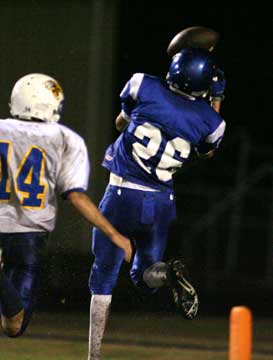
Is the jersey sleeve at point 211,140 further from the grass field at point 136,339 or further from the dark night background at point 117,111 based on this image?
the dark night background at point 117,111

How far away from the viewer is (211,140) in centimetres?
664

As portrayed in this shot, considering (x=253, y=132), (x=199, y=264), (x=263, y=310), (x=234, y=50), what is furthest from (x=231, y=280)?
(x=253, y=132)

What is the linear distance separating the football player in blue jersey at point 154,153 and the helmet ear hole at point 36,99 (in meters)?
0.81

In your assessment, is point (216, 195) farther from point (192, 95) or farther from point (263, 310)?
point (192, 95)

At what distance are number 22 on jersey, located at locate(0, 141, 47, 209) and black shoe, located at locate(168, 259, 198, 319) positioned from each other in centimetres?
107

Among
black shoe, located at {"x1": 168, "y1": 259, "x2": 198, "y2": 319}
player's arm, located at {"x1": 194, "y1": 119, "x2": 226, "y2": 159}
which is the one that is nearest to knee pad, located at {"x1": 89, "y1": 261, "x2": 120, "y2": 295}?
black shoe, located at {"x1": 168, "y1": 259, "x2": 198, "y2": 319}

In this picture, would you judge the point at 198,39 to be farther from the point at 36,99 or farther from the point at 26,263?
the point at 26,263

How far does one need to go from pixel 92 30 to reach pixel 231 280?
322cm

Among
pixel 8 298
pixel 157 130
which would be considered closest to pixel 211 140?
pixel 157 130

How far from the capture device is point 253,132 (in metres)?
18.3

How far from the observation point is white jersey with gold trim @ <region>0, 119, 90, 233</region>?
226 inches

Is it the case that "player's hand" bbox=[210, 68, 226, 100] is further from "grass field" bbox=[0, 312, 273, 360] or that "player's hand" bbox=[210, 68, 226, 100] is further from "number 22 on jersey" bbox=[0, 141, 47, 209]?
"grass field" bbox=[0, 312, 273, 360]

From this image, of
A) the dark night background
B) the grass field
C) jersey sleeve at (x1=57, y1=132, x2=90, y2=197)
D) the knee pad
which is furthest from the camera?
the dark night background

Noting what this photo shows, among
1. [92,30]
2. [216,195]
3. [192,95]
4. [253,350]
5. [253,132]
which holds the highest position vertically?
[192,95]
